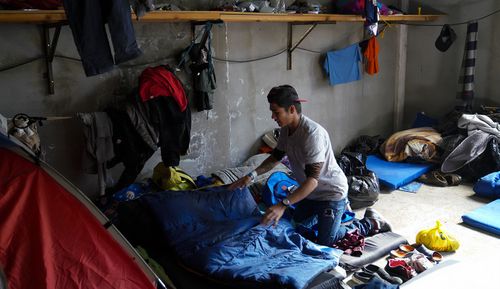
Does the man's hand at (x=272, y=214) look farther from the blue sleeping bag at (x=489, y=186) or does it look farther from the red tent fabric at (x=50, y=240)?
the blue sleeping bag at (x=489, y=186)

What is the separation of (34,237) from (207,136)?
241 cm

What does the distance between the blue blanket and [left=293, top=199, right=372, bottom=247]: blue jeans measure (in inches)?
7.6

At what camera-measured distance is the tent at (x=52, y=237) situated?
1.95 meters

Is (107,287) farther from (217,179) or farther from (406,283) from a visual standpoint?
(217,179)

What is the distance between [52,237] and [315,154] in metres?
1.48

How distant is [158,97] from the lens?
3.55 m

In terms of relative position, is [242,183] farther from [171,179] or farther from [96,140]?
[96,140]

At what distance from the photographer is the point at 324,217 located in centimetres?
308

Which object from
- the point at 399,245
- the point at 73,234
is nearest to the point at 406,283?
the point at 399,245

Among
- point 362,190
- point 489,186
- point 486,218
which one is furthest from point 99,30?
point 489,186

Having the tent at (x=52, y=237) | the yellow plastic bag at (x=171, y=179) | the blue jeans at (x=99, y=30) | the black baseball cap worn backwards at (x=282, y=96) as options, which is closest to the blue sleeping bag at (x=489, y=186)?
the black baseball cap worn backwards at (x=282, y=96)

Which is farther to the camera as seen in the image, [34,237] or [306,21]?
[306,21]

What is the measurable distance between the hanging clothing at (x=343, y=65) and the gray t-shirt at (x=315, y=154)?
87.3 inches

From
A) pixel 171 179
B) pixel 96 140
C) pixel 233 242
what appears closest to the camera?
pixel 233 242
